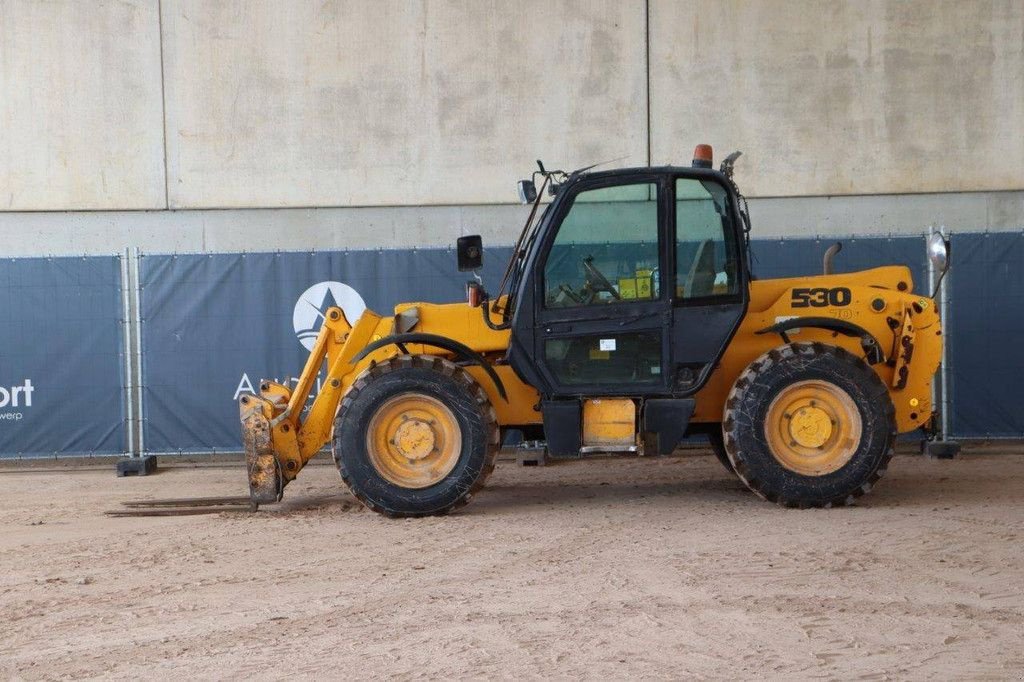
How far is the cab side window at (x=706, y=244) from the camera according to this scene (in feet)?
25.8

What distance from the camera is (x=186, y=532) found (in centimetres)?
762

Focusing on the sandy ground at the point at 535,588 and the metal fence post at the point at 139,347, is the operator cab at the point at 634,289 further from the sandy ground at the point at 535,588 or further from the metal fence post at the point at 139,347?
the metal fence post at the point at 139,347

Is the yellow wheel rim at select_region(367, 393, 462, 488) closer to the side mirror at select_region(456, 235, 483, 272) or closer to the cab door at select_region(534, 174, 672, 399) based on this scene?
the cab door at select_region(534, 174, 672, 399)

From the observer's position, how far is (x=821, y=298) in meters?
8.33

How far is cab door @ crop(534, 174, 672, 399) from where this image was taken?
7809 mm

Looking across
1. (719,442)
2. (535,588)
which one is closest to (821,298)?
(719,442)

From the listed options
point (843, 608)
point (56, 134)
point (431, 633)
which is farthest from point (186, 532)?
point (56, 134)

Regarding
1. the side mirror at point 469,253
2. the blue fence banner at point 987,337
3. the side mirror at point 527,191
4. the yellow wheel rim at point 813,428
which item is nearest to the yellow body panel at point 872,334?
the yellow wheel rim at point 813,428

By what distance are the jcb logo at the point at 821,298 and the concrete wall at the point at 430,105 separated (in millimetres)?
4392

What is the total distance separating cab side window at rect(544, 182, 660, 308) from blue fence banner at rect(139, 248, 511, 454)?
10.7 ft

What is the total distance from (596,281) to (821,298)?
67.2 inches

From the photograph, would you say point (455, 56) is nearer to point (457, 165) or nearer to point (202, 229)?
point (457, 165)

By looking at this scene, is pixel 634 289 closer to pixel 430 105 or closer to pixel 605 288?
pixel 605 288

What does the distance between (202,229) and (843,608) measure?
362 inches
